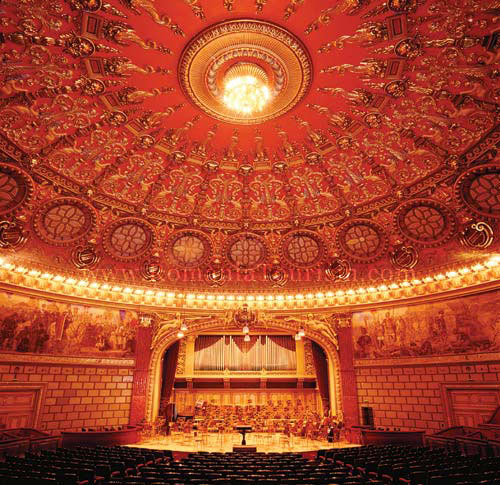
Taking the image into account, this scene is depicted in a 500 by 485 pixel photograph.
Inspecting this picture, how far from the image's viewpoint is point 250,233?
74.1 feet

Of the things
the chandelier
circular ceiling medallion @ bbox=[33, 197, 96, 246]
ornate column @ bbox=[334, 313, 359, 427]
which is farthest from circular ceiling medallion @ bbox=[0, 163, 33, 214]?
ornate column @ bbox=[334, 313, 359, 427]

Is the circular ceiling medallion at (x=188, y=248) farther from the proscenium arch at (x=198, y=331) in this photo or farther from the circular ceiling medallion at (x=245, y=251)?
the proscenium arch at (x=198, y=331)

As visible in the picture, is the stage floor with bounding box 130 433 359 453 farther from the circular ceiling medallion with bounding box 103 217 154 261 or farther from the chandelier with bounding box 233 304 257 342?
the circular ceiling medallion with bounding box 103 217 154 261

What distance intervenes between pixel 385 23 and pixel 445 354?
15798 mm

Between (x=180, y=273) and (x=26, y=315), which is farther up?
(x=180, y=273)

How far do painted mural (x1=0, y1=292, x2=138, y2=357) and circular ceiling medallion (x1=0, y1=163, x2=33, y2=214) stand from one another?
434 cm

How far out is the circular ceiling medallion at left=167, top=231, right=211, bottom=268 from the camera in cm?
2236

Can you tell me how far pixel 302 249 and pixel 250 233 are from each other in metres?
3.53

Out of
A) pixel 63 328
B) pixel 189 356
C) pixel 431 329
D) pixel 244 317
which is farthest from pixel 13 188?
pixel 431 329

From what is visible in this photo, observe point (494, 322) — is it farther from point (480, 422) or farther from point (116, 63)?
point (116, 63)

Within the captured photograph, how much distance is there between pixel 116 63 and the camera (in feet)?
43.2

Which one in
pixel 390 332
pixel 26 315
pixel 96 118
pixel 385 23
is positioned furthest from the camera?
pixel 390 332

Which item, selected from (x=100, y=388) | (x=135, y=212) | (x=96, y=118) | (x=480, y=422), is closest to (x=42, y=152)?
(x=96, y=118)

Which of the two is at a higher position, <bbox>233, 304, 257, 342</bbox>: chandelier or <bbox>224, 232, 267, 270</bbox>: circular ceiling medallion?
<bbox>224, 232, 267, 270</bbox>: circular ceiling medallion
